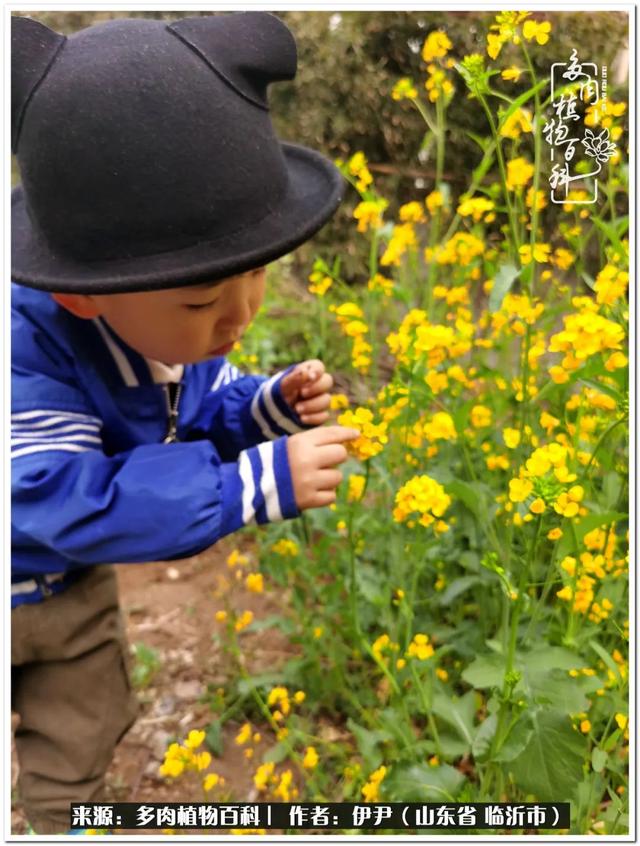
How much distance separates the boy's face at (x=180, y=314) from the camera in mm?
891

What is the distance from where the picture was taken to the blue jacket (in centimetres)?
91

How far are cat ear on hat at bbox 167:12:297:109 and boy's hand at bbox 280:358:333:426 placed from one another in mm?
421

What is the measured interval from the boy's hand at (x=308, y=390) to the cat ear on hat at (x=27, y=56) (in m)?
0.52

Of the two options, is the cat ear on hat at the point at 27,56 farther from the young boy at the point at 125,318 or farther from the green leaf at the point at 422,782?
the green leaf at the point at 422,782

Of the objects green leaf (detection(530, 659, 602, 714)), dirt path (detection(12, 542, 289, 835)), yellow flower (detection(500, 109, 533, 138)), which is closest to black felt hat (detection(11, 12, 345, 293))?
yellow flower (detection(500, 109, 533, 138))

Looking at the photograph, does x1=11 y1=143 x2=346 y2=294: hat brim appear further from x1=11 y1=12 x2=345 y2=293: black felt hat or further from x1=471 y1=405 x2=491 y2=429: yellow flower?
x1=471 y1=405 x2=491 y2=429: yellow flower

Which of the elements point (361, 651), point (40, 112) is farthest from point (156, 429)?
point (361, 651)

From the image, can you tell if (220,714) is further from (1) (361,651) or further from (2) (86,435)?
(2) (86,435)

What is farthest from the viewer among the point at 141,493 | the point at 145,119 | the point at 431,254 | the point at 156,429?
the point at 431,254

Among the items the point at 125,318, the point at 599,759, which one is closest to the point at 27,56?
the point at 125,318

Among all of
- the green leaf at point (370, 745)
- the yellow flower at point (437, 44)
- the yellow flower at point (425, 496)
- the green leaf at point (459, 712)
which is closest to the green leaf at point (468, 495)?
the yellow flower at point (425, 496)

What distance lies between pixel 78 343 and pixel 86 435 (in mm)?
129

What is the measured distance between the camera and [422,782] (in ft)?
3.03

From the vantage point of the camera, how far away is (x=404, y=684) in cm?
115
